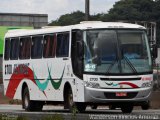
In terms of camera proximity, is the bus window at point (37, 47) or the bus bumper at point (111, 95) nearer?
the bus bumper at point (111, 95)

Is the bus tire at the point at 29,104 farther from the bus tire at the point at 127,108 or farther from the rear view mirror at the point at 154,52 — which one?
the rear view mirror at the point at 154,52

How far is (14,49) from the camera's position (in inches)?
1246

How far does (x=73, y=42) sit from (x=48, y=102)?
4.27m

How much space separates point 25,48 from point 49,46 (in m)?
2.62

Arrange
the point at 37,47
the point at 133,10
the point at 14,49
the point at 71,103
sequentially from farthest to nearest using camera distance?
the point at 133,10, the point at 14,49, the point at 37,47, the point at 71,103

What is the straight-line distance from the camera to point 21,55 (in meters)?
30.9

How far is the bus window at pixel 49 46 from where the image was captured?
90.8 feet

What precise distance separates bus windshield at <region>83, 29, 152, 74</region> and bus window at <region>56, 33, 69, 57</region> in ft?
4.80

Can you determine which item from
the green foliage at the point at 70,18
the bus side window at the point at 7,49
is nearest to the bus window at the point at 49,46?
the bus side window at the point at 7,49

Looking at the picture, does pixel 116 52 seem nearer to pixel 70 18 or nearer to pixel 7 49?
pixel 7 49

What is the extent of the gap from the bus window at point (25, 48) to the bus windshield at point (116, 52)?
18.3 ft

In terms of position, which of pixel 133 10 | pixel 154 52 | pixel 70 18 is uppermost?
pixel 154 52

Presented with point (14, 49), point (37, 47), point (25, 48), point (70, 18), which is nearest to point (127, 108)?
point (37, 47)

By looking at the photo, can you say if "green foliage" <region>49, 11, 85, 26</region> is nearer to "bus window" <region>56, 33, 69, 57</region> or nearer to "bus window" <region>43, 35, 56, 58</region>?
"bus window" <region>43, 35, 56, 58</region>
